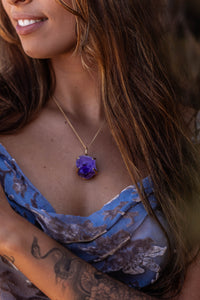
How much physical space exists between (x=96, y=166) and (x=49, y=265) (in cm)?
45

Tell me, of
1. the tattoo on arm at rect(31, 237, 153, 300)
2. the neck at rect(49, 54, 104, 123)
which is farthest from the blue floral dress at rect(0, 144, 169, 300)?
the neck at rect(49, 54, 104, 123)

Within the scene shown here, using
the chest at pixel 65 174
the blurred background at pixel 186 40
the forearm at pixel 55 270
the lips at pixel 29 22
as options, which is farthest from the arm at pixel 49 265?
the blurred background at pixel 186 40

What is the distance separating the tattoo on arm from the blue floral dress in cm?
11

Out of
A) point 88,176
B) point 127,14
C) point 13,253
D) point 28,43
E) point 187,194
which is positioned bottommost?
point 187,194

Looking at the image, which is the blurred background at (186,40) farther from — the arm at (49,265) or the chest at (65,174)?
the arm at (49,265)

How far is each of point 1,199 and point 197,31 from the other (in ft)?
4.12

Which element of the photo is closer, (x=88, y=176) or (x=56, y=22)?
(x=56, y=22)

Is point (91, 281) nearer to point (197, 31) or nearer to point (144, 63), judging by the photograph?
point (144, 63)

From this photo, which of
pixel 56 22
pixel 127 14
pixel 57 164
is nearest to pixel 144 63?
pixel 127 14

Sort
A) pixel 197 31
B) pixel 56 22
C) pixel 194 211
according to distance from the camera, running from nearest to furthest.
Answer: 1. pixel 56 22
2. pixel 194 211
3. pixel 197 31

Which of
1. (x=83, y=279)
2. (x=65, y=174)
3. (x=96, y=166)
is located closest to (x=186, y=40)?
(x=96, y=166)

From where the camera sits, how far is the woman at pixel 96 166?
4.70 ft

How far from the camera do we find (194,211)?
5.34 feet

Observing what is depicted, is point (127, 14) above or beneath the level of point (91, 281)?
above
